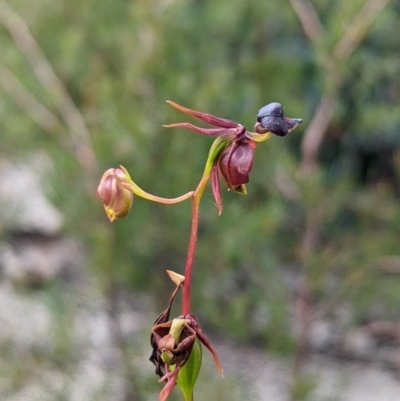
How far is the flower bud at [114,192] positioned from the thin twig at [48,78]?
0.73 meters

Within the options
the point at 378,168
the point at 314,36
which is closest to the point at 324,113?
the point at 314,36

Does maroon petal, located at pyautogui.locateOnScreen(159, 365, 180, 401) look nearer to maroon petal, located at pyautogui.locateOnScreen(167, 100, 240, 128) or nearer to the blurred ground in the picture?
maroon petal, located at pyautogui.locateOnScreen(167, 100, 240, 128)

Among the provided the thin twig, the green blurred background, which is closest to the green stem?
the green blurred background

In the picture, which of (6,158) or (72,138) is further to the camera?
(6,158)

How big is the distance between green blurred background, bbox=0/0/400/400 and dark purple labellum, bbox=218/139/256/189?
2.15 ft

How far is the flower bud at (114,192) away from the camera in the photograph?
26 centimetres

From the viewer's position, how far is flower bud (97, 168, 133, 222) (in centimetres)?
26

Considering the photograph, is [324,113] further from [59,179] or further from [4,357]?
[4,357]

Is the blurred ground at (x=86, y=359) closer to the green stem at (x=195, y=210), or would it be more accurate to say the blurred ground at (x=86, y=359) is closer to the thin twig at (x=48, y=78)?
the thin twig at (x=48, y=78)

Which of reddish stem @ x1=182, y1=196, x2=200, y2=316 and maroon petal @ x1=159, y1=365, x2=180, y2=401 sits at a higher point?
reddish stem @ x1=182, y1=196, x2=200, y2=316

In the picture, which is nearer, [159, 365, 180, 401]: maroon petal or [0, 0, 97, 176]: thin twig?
[159, 365, 180, 401]: maroon petal

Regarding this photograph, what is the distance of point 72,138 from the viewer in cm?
103

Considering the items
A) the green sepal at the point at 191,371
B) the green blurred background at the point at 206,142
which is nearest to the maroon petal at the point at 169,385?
Result: the green sepal at the point at 191,371

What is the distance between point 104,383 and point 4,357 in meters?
0.16
